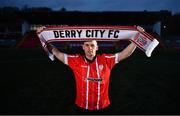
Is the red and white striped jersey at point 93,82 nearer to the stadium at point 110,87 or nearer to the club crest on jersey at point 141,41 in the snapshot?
the club crest on jersey at point 141,41

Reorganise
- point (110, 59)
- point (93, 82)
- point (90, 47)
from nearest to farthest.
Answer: point (90, 47), point (93, 82), point (110, 59)

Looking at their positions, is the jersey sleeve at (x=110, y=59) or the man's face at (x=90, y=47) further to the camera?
the jersey sleeve at (x=110, y=59)

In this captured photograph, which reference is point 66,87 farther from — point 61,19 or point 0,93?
point 61,19

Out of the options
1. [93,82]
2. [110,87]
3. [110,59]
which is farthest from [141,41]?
[110,87]

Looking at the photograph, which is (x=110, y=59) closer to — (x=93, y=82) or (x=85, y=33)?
(x=93, y=82)

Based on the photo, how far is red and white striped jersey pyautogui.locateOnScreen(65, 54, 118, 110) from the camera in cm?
369

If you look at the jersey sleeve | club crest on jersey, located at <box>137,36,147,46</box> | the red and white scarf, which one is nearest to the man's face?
→ the jersey sleeve

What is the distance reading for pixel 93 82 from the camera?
3686 millimetres

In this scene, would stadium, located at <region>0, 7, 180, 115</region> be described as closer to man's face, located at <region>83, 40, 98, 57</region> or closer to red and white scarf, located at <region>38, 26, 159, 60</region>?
red and white scarf, located at <region>38, 26, 159, 60</region>

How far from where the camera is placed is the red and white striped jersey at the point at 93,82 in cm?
369

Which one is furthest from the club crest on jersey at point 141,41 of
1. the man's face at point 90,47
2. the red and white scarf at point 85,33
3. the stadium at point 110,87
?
the stadium at point 110,87

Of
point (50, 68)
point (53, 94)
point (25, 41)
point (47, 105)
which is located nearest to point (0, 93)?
point (53, 94)

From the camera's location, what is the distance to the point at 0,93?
9.35 meters

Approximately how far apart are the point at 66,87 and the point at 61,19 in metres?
22.8
